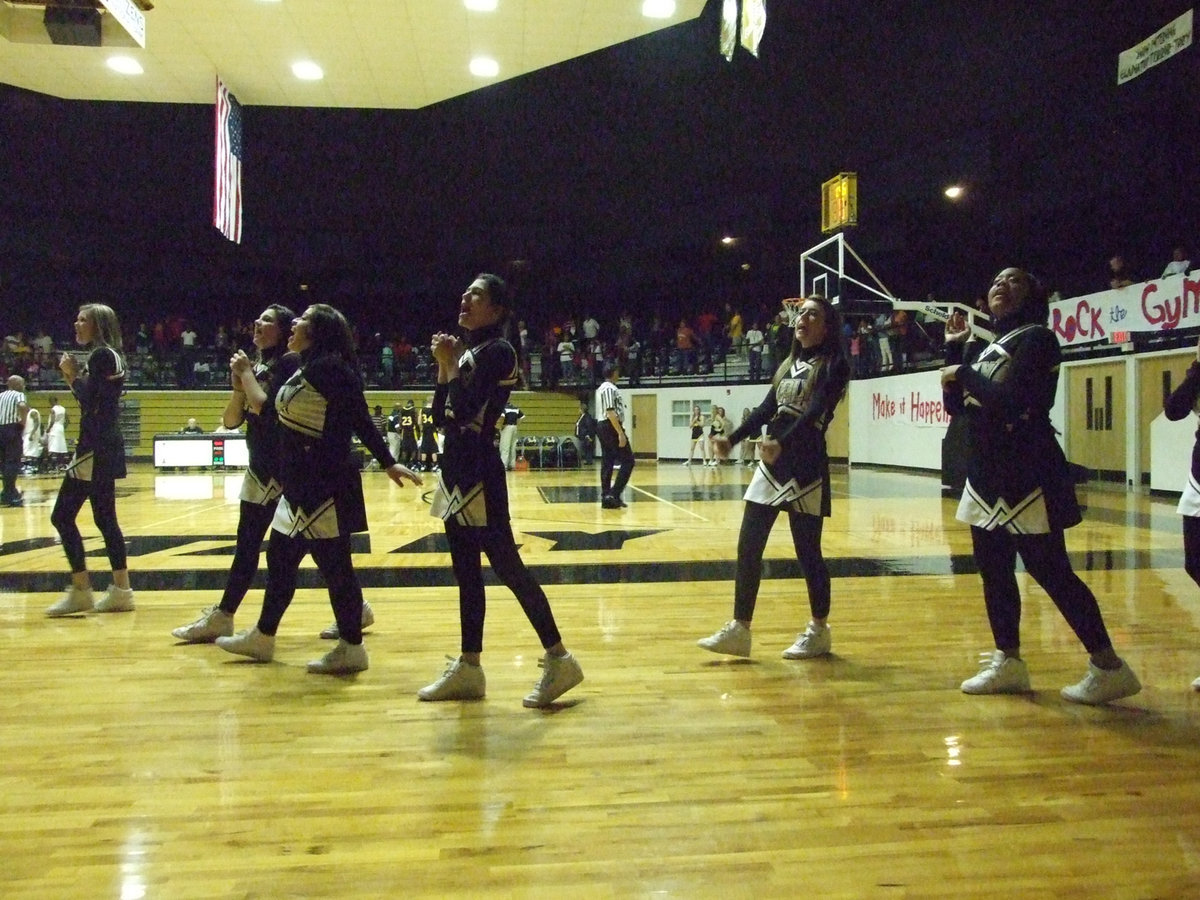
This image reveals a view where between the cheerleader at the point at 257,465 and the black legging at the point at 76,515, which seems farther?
the black legging at the point at 76,515

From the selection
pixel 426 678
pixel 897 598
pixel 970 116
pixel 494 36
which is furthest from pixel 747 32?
pixel 970 116

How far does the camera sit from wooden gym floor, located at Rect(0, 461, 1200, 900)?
1822 millimetres

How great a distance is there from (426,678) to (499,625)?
893 mm

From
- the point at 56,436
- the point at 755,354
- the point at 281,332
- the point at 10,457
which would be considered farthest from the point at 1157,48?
the point at 56,436

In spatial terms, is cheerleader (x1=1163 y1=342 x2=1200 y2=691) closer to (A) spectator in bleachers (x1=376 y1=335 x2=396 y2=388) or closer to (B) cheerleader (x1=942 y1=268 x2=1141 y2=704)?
(B) cheerleader (x1=942 y1=268 x2=1141 y2=704)

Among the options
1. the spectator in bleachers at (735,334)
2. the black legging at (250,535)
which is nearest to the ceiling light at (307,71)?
the black legging at (250,535)

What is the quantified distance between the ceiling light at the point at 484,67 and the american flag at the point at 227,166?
3520 mm

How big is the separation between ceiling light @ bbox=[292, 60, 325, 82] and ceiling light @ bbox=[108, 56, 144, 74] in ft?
6.73

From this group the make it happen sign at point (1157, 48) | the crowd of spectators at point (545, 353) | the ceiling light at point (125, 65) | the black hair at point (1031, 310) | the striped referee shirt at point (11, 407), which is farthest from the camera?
the crowd of spectators at point (545, 353)

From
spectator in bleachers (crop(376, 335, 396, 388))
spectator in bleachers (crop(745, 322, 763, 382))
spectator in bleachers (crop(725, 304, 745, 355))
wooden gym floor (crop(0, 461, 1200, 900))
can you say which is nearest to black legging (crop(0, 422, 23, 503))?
wooden gym floor (crop(0, 461, 1200, 900))

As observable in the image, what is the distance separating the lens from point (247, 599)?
16.2ft

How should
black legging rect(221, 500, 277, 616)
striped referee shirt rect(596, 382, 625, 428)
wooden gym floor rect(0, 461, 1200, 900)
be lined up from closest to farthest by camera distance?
wooden gym floor rect(0, 461, 1200, 900) → black legging rect(221, 500, 277, 616) → striped referee shirt rect(596, 382, 625, 428)

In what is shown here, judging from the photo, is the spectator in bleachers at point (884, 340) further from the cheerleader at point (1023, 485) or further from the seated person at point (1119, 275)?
the cheerleader at point (1023, 485)

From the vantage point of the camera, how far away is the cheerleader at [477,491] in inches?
118
